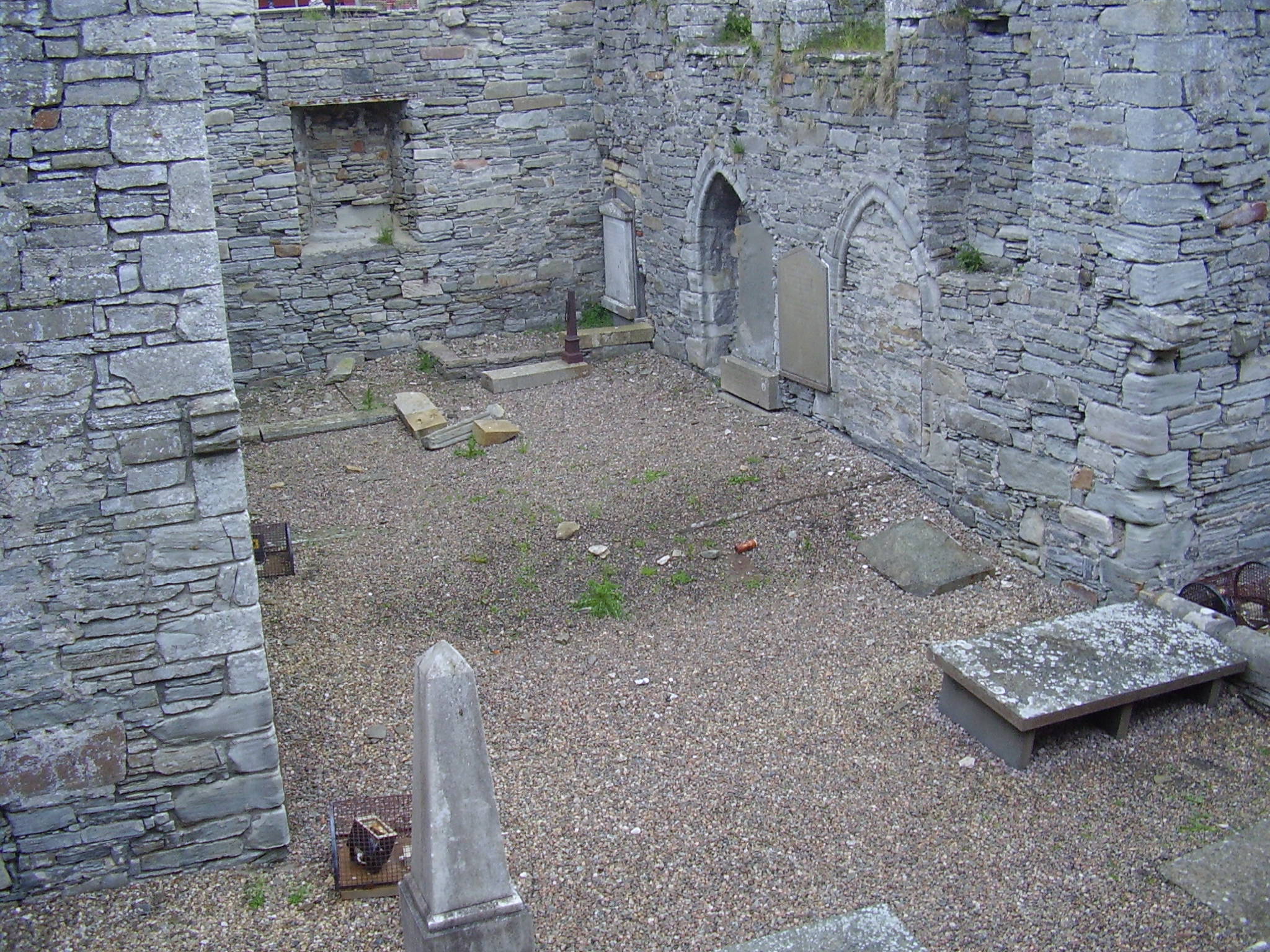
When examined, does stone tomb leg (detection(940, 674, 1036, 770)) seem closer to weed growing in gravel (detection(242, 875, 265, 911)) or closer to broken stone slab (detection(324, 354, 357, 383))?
weed growing in gravel (detection(242, 875, 265, 911))

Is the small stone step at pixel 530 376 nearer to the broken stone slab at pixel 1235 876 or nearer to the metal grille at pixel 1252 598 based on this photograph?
the metal grille at pixel 1252 598

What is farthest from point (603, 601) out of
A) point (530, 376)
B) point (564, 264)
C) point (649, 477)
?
point (564, 264)

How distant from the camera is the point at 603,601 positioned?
838 centimetres

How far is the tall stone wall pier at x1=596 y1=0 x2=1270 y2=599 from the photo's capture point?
7074 mm

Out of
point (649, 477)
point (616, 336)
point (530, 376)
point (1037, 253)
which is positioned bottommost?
point (649, 477)

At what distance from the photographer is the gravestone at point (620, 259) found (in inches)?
516

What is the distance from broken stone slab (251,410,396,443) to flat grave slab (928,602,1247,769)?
6.39 m

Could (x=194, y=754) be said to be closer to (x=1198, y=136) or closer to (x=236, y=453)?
(x=236, y=453)

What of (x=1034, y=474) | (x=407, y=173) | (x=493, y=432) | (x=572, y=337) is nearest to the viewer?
(x=1034, y=474)

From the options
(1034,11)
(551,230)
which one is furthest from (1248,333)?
(551,230)

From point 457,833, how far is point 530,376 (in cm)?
834

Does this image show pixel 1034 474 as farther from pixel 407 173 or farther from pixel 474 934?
pixel 407 173

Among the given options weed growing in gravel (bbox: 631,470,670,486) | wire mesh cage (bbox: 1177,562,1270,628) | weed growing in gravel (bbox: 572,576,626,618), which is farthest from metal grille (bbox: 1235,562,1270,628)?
weed growing in gravel (bbox: 631,470,670,486)

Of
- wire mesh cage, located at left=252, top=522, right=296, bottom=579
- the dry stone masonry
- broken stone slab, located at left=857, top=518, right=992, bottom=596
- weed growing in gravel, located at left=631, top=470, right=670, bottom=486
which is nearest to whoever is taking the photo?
the dry stone masonry
